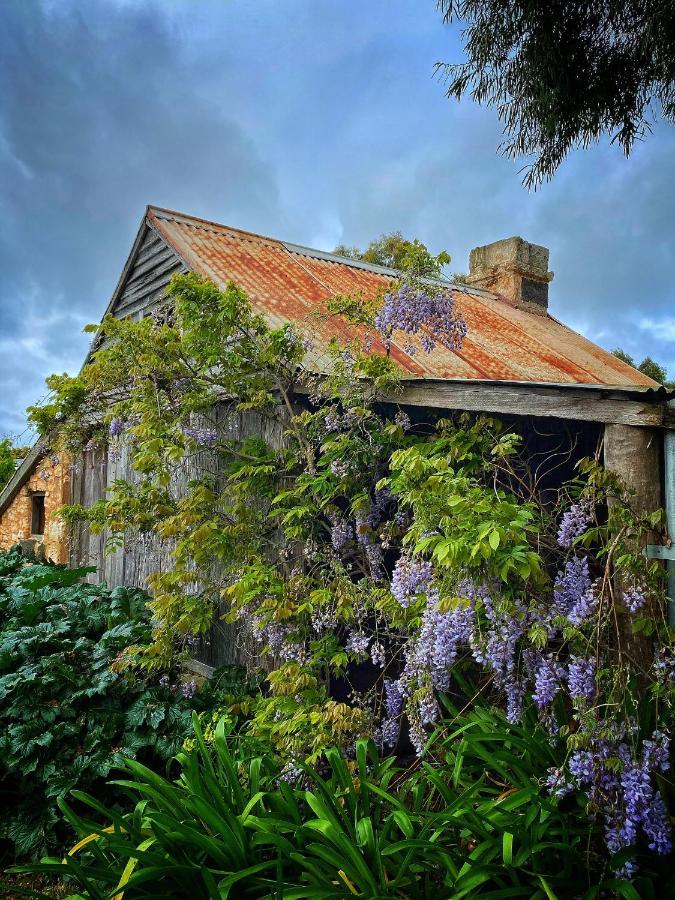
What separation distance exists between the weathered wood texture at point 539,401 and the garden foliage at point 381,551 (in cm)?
20

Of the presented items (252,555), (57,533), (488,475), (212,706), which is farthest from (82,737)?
(57,533)

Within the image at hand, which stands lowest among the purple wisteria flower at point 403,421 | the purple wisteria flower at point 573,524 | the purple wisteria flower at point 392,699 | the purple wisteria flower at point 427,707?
the purple wisteria flower at point 392,699

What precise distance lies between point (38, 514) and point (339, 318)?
23.2 feet

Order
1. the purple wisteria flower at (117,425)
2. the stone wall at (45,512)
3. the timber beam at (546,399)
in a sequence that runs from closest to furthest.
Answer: the timber beam at (546,399), the purple wisteria flower at (117,425), the stone wall at (45,512)

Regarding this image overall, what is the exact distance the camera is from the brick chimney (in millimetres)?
12930

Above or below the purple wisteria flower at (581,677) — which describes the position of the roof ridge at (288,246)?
above

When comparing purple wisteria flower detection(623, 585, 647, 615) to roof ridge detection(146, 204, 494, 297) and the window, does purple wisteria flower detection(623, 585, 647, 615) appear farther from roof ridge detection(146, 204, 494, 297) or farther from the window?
the window

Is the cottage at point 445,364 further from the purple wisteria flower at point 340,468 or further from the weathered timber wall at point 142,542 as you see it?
the purple wisteria flower at point 340,468

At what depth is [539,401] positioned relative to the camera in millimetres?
3922

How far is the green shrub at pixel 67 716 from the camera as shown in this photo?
480 cm

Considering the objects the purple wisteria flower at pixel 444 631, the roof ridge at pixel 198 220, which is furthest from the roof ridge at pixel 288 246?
the purple wisteria flower at pixel 444 631

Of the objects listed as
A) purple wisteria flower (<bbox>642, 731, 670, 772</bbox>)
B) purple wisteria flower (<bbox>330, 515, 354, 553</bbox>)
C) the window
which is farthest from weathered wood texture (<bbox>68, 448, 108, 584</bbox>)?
purple wisteria flower (<bbox>642, 731, 670, 772</bbox>)

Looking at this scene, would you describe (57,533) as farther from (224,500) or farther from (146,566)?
(224,500)

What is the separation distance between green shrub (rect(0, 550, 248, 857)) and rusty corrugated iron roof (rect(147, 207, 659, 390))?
2.84 m
